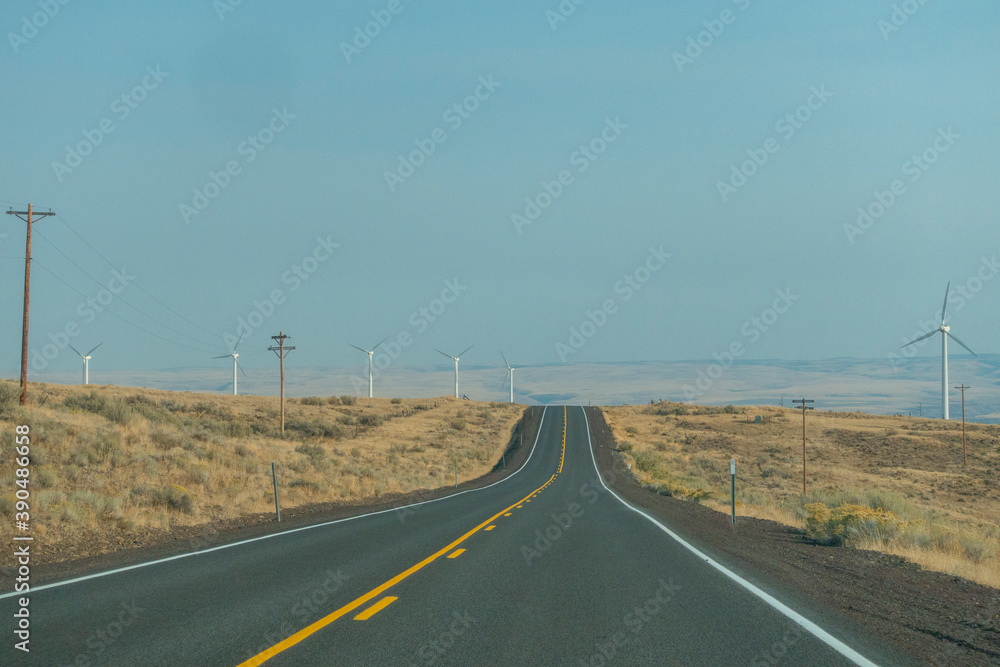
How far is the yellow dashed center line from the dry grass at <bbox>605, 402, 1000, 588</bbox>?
8.71 metres

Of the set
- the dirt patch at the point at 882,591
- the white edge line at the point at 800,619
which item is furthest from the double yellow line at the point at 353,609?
the dirt patch at the point at 882,591

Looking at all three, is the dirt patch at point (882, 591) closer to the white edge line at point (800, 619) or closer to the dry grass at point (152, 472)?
the white edge line at point (800, 619)

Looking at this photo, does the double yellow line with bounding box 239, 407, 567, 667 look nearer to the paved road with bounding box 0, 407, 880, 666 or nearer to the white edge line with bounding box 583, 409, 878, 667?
the paved road with bounding box 0, 407, 880, 666

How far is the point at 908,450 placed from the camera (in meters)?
70.1

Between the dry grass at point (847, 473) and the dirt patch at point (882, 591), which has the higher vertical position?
the dirt patch at point (882, 591)

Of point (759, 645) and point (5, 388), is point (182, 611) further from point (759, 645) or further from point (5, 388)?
point (5, 388)

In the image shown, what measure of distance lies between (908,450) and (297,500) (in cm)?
6372

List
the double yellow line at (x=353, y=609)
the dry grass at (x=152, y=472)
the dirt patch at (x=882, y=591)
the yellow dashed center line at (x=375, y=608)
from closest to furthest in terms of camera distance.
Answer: the double yellow line at (x=353, y=609), the dirt patch at (x=882, y=591), the yellow dashed center line at (x=375, y=608), the dry grass at (x=152, y=472)

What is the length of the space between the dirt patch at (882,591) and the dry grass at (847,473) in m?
1.10

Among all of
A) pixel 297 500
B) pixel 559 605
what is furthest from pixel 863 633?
pixel 297 500

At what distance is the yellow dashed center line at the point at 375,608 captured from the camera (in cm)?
762

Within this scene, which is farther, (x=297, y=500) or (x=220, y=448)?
(x=220, y=448)

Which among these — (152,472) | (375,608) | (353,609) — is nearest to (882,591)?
(375,608)

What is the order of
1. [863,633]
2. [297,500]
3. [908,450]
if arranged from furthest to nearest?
[908,450]
[297,500]
[863,633]
